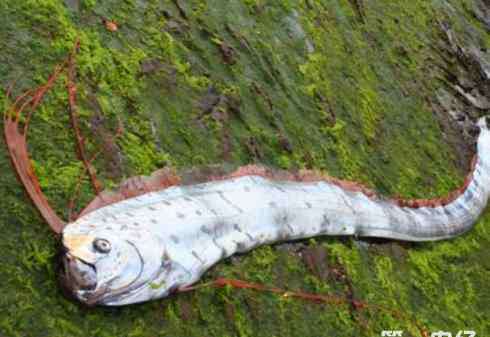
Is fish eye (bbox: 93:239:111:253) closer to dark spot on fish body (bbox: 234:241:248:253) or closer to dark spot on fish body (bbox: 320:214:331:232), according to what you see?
dark spot on fish body (bbox: 234:241:248:253)

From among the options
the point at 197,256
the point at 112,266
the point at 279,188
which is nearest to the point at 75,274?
the point at 112,266

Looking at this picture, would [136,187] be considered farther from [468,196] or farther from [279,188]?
[468,196]

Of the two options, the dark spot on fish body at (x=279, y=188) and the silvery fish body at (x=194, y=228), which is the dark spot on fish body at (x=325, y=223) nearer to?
the silvery fish body at (x=194, y=228)

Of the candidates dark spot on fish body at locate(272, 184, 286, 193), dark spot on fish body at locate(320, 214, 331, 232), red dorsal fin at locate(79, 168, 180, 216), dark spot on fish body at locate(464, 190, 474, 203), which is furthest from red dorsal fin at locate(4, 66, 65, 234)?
dark spot on fish body at locate(464, 190, 474, 203)

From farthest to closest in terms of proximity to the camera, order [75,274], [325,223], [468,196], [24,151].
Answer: [468,196], [325,223], [24,151], [75,274]

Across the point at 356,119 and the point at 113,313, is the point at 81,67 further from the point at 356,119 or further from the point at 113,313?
the point at 356,119

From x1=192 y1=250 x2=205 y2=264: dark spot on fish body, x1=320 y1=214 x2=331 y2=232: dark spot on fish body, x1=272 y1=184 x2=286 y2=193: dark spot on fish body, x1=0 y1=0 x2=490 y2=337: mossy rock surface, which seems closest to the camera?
x1=0 y1=0 x2=490 y2=337: mossy rock surface

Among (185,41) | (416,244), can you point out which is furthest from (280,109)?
(416,244)

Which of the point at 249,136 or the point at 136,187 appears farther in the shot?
the point at 249,136
